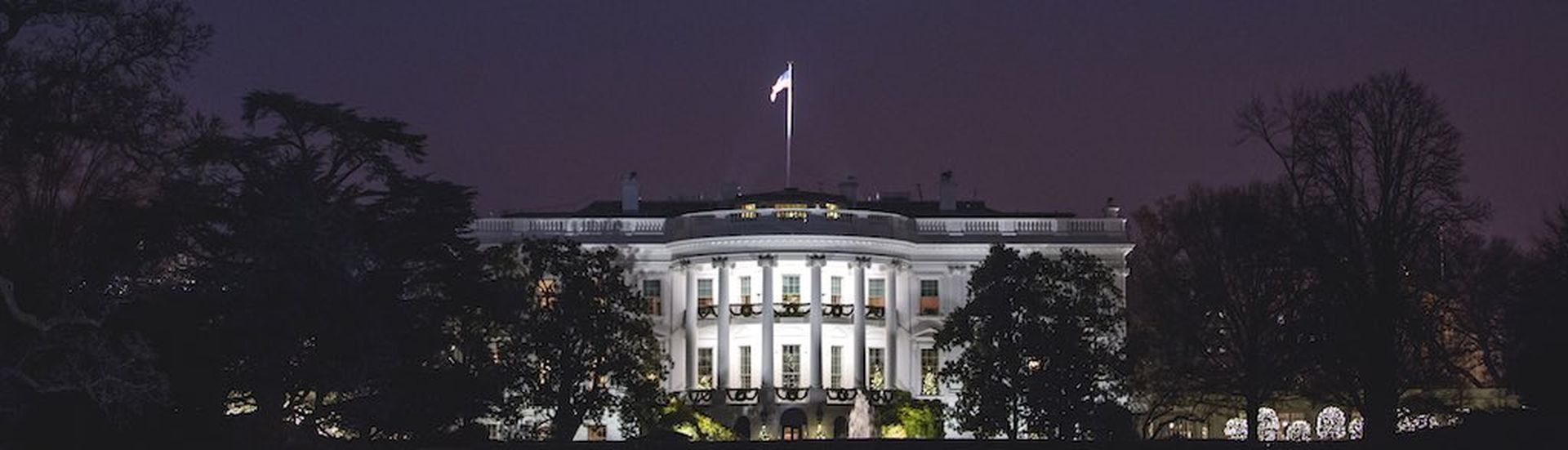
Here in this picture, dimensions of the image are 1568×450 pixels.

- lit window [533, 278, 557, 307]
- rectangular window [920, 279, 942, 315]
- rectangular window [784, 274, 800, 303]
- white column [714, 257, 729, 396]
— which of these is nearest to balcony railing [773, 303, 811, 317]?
rectangular window [784, 274, 800, 303]

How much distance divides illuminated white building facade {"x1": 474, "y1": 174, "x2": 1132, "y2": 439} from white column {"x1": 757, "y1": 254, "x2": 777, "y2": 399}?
6 centimetres

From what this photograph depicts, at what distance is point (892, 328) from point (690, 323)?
6691 mm

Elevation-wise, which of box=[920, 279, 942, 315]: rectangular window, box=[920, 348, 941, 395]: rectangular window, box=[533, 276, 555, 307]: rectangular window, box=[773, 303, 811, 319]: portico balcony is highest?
box=[920, 279, 942, 315]: rectangular window

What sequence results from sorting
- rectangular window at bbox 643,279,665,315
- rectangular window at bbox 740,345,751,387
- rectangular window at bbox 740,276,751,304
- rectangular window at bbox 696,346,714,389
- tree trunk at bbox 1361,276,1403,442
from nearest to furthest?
tree trunk at bbox 1361,276,1403,442 → rectangular window at bbox 740,345,751,387 → rectangular window at bbox 696,346,714,389 → rectangular window at bbox 740,276,751,304 → rectangular window at bbox 643,279,665,315

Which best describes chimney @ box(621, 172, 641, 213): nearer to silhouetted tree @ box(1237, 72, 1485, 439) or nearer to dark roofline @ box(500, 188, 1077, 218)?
dark roofline @ box(500, 188, 1077, 218)

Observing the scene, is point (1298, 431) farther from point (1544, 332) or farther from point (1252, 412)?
point (1544, 332)

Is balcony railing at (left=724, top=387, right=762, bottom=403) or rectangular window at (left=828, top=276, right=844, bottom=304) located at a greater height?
rectangular window at (left=828, top=276, right=844, bottom=304)

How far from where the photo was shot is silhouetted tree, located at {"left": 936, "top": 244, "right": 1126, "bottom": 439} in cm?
5584

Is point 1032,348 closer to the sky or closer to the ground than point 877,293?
closer to the ground

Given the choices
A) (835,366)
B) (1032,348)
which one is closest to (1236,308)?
(1032,348)

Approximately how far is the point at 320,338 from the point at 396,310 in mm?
3063

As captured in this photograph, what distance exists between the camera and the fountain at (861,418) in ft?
227

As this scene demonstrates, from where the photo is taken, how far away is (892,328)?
74375 millimetres

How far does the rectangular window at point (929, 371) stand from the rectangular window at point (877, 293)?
225 centimetres
